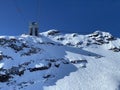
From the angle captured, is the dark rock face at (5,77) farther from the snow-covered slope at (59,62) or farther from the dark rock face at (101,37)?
the dark rock face at (101,37)

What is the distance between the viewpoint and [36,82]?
170ft

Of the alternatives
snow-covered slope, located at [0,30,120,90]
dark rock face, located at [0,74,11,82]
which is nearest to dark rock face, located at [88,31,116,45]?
snow-covered slope, located at [0,30,120,90]

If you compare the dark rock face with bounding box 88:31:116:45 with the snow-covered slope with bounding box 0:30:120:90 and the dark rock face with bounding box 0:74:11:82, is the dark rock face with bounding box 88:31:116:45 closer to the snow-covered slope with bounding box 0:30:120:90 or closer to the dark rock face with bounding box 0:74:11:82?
the snow-covered slope with bounding box 0:30:120:90

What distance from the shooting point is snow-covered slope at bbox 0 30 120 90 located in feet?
169

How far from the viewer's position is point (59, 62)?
59938mm

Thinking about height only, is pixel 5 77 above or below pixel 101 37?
below

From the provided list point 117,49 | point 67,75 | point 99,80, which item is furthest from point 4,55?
point 117,49

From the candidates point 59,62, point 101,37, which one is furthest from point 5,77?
point 101,37

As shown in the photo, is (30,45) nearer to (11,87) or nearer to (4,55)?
(4,55)

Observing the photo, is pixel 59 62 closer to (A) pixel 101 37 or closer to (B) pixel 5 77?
(B) pixel 5 77

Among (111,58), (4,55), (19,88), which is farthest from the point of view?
(111,58)

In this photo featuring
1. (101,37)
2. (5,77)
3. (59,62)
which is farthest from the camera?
(101,37)

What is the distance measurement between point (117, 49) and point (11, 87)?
29.2 m

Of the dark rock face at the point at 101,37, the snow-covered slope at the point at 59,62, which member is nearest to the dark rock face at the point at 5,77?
the snow-covered slope at the point at 59,62
